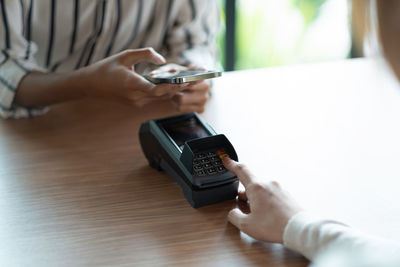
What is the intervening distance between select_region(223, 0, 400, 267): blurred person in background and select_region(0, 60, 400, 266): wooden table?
0.09 ft

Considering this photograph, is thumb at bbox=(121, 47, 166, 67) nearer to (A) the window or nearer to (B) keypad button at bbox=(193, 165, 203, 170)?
(B) keypad button at bbox=(193, 165, 203, 170)

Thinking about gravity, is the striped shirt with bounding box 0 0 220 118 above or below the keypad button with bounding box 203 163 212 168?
above

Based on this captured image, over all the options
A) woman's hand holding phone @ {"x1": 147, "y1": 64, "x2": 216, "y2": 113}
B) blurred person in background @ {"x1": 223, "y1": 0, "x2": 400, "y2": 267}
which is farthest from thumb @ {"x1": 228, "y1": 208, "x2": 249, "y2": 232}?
woman's hand holding phone @ {"x1": 147, "y1": 64, "x2": 216, "y2": 113}

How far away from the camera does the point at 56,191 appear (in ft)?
2.76

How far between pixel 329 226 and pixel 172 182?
12.7 inches

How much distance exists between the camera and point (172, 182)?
850mm

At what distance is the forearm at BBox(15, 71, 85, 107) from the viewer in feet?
3.75

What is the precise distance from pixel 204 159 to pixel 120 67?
349 millimetres

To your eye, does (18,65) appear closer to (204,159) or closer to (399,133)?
(204,159)

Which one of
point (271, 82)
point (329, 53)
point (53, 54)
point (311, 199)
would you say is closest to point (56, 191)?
point (311, 199)

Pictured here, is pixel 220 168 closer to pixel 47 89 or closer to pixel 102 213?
pixel 102 213

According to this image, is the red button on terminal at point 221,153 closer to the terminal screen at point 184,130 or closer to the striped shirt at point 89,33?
the terminal screen at point 184,130

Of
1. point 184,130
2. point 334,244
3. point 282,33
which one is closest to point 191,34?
point 184,130

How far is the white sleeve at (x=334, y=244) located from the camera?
56 cm
